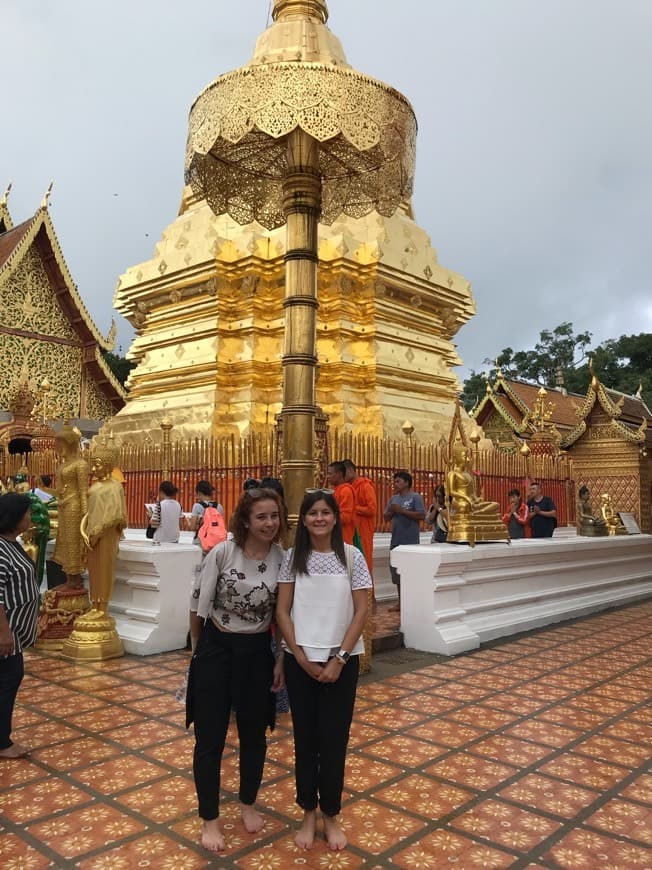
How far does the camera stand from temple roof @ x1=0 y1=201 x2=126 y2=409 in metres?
18.6

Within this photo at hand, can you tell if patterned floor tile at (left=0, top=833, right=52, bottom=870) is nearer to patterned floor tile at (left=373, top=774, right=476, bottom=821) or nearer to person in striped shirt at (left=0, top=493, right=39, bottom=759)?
person in striped shirt at (left=0, top=493, right=39, bottom=759)

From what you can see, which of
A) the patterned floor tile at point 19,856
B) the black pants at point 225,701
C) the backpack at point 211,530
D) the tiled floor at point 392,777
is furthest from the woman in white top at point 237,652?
the backpack at point 211,530

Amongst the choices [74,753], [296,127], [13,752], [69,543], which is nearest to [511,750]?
[74,753]

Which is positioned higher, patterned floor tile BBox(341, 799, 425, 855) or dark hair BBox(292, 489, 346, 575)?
dark hair BBox(292, 489, 346, 575)

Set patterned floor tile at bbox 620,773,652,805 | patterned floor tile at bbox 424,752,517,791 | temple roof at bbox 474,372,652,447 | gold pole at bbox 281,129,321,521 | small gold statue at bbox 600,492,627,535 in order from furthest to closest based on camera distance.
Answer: temple roof at bbox 474,372,652,447, small gold statue at bbox 600,492,627,535, gold pole at bbox 281,129,321,521, patterned floor tile at bbox 424,752,517,791, patterned floor tile at bbox 620,773,652,805

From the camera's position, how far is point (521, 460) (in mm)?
10602

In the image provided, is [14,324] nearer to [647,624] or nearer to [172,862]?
[647,624]

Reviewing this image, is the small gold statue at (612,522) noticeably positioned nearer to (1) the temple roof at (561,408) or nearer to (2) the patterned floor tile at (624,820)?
(1) the temple roof at (561,408)

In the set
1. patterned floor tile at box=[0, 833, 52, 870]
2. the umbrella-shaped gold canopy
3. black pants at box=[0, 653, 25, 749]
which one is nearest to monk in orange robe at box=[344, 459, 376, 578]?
the umbrella-shaped gold canopy

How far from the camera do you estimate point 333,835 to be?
2.58 metres

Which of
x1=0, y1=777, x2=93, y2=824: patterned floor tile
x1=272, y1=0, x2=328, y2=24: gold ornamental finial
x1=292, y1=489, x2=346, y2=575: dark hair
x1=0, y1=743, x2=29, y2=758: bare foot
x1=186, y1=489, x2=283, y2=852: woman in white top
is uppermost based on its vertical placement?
x1=272, y1=0, x2=328, y2=24: gold ornamental finial

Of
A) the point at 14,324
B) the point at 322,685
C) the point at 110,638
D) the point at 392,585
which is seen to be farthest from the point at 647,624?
the point at 14,324

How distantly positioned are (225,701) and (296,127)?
3753mm

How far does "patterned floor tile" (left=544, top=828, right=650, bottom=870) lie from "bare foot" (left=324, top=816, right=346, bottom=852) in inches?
28.4
